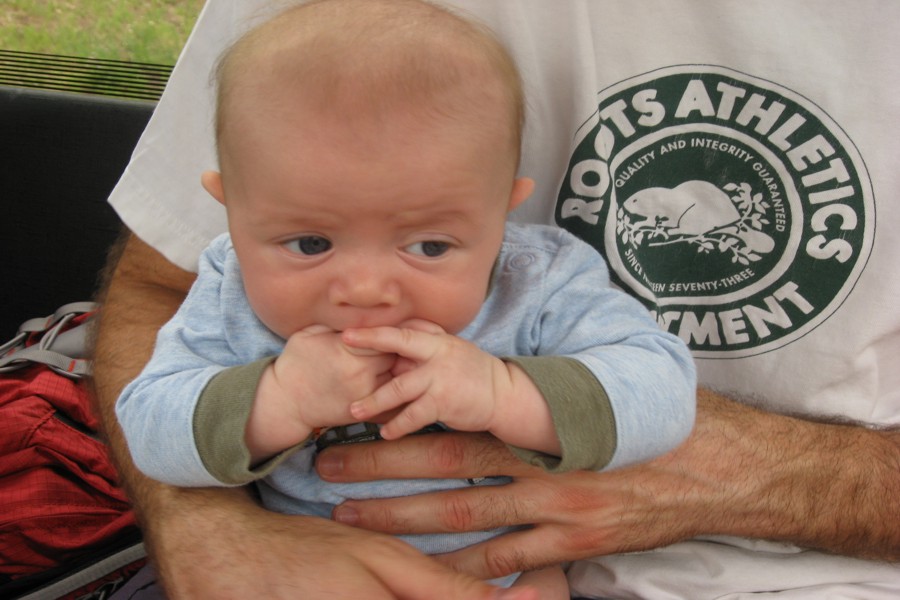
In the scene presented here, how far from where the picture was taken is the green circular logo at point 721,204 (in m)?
1.20

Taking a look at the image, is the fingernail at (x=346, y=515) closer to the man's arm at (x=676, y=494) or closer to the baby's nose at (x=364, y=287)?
the man's arm at (x=676, y=494)

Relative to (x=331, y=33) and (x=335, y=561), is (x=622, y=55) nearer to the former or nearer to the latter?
(x=331, y=33)

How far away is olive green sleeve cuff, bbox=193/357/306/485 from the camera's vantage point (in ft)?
3.11

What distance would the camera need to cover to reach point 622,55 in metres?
1.26

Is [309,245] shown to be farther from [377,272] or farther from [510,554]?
[510,554]

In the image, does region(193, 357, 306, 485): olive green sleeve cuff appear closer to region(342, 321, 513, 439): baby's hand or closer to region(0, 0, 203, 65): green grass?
region(342, 321, 513, 439): baby's hand

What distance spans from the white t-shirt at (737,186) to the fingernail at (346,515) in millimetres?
420

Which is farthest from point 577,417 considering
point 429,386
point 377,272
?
point 377,272

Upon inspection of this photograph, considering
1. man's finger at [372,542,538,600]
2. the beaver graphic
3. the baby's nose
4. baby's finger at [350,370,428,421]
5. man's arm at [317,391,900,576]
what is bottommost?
man's finger at [372,542,538,600]

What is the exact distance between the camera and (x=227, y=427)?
95cm

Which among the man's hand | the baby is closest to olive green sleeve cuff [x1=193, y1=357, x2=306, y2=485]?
the baby

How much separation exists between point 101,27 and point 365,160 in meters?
2.78

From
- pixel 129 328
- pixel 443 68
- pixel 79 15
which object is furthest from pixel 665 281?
pixel 79 15

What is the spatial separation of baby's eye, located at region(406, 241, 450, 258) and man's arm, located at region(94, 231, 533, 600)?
0.40 meters
